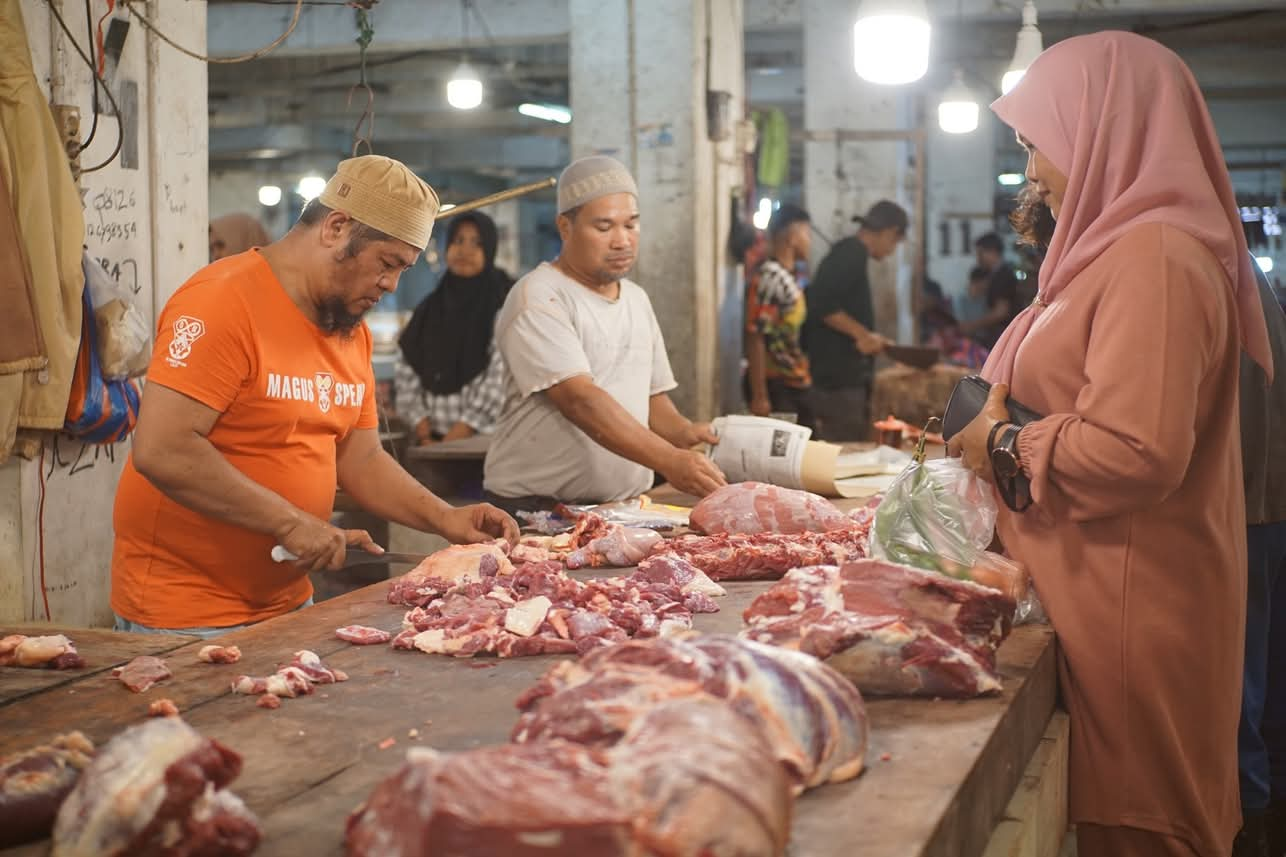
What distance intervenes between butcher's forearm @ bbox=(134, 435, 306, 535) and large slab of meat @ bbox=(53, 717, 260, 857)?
1461 mm

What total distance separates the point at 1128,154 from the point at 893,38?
4885 mm

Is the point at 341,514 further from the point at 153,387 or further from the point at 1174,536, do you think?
the point at 1174,536

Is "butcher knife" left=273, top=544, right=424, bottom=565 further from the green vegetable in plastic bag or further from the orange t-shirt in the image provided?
the green vegetable in plastic bag

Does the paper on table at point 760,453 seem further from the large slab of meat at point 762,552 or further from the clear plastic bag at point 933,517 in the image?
the clear plastic bag at point 933,517

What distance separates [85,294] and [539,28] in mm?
10984

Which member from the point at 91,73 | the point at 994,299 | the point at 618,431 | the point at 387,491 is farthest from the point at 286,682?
the point at 994,299

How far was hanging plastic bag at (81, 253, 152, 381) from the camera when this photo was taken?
159 inches

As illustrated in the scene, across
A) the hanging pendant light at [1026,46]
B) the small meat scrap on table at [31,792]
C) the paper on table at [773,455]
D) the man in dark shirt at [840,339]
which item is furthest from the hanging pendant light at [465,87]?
the small meat scrap on table at [31,792]

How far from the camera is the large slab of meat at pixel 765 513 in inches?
163

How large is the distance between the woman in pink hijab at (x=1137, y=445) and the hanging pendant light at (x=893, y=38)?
→ 460cm

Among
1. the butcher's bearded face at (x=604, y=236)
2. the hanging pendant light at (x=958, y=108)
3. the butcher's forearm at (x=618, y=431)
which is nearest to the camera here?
the butcher's forearm at (x=618, y=431)

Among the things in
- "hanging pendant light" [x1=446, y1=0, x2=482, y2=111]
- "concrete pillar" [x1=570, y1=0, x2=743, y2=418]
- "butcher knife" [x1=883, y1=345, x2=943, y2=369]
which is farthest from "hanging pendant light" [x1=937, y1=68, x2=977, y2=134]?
"concrete pillar" [x1=570, y1=0, x2=743, y2=418]

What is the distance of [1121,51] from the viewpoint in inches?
114

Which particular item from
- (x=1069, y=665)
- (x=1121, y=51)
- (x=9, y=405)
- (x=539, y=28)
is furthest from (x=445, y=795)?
(x=539, y=28)
